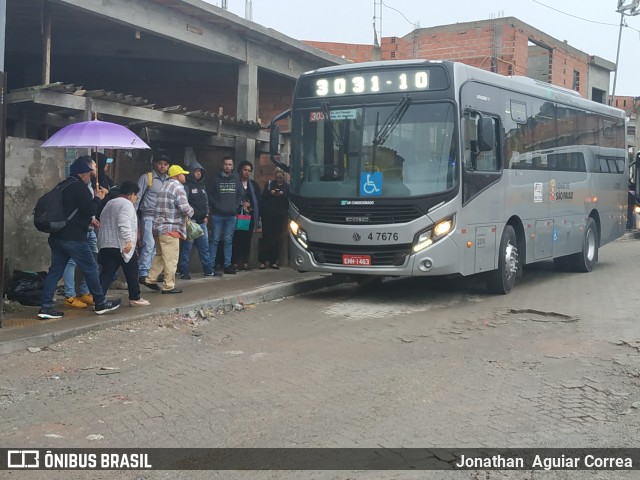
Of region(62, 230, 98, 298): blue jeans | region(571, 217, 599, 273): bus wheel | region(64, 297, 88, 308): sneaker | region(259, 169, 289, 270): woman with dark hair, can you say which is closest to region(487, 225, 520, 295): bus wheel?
region(571, 217, 599, 273): bus wheel

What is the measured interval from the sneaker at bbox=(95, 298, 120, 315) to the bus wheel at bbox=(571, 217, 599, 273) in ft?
30.0

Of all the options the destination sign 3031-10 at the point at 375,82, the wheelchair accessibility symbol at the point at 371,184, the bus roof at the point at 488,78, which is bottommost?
the wheelchair accessibility symbol at the point at 371,184

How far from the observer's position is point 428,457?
4.49 m

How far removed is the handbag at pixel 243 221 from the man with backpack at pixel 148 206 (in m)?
2.01

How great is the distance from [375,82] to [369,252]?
233 centimetres

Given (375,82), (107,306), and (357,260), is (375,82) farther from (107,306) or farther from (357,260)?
(107,306)

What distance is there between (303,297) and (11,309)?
4.12 m

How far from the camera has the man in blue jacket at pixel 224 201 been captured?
11.7 meters

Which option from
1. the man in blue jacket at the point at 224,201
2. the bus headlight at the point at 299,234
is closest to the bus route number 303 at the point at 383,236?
the bus headlight at the point at 299,234

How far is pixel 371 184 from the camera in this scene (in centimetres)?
981

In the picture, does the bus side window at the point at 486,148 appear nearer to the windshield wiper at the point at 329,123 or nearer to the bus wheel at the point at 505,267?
the bus wheel at the point at 505,267

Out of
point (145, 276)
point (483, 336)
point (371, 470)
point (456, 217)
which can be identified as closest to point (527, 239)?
point (456, 217)

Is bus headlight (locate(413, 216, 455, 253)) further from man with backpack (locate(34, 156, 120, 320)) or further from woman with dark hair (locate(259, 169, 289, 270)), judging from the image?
man with backpack (locate(34, 156, 120, 320))

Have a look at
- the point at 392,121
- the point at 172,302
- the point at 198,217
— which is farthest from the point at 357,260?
the point at 198,217
